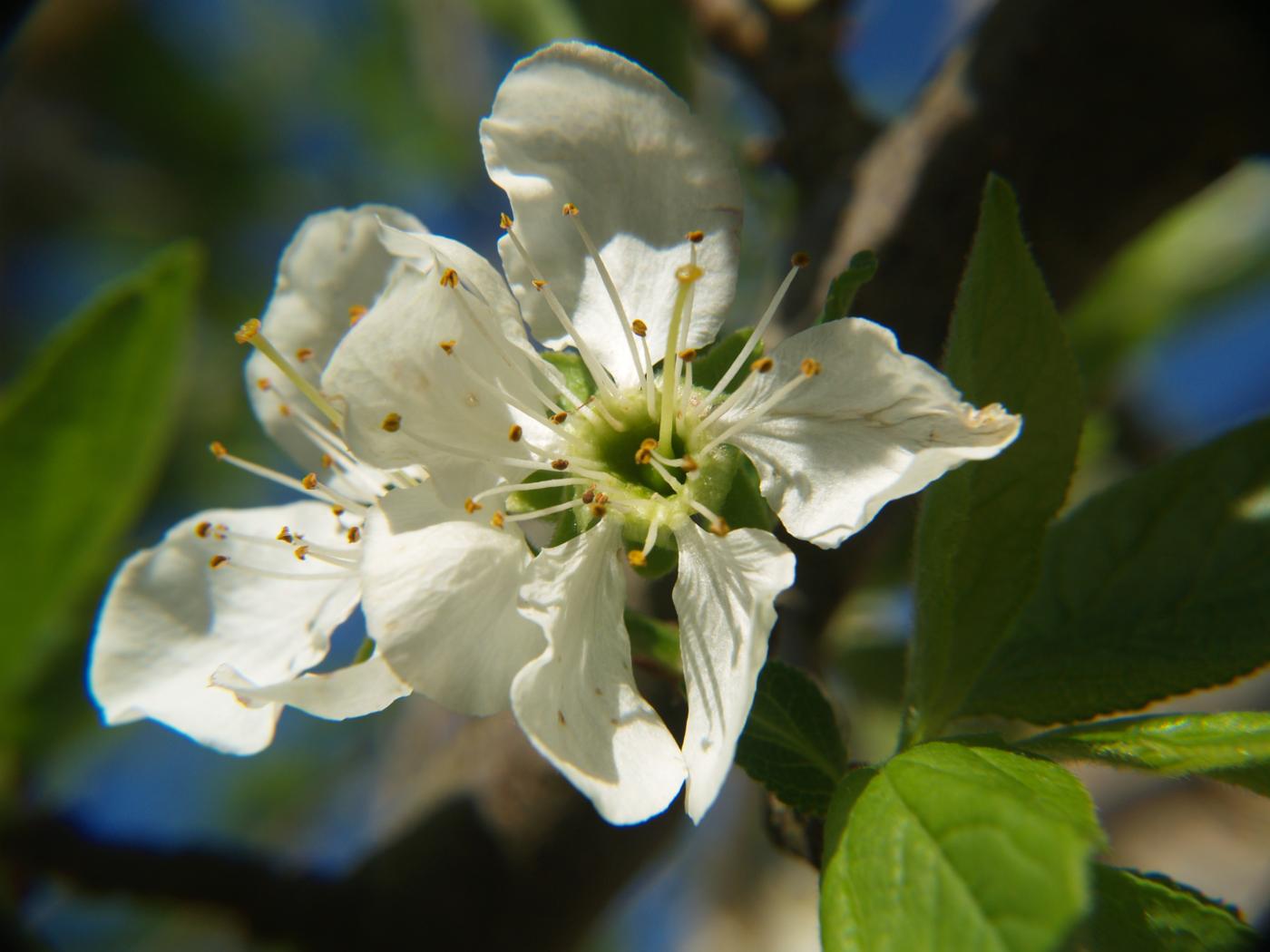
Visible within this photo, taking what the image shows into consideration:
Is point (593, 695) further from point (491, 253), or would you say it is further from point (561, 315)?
point (491, 253)

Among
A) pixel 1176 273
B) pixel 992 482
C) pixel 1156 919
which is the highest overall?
pixel 1176 273

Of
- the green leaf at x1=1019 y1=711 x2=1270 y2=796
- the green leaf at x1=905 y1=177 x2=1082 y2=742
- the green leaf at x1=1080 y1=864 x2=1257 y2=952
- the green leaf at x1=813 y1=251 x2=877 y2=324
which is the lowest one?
the green leaf at x1=1080 y1=864 x2=1257 y2=952

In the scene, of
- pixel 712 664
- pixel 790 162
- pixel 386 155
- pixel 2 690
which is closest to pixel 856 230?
pixel 790 162

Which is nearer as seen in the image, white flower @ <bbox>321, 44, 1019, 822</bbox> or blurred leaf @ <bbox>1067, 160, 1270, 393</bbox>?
white flower @ <bbox>321, 44, 1019, 822</bbox>

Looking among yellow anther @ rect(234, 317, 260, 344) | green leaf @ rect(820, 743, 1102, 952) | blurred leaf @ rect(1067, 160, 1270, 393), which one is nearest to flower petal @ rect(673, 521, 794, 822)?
green leaf @ rect(820, 743, 1102, 952)

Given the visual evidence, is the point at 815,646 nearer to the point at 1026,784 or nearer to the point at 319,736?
the point at 1026,784

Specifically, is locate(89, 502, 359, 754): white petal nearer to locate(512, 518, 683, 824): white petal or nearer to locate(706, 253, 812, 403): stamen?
locate(512, 518, 683, 824): white petal

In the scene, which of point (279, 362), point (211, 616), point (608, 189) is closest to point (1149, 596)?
point (608, 189)
